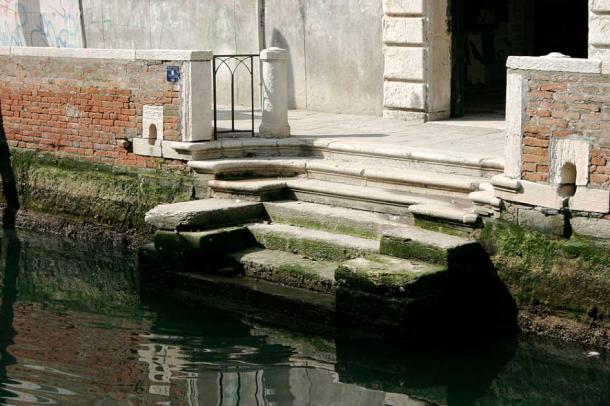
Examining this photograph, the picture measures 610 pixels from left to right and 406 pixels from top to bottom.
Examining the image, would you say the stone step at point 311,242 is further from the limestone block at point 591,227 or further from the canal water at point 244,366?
the limestone block at point 591,227

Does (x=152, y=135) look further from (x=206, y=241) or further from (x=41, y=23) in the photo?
(x=41, y=23)

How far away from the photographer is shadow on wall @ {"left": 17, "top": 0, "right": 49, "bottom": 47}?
16.2 m

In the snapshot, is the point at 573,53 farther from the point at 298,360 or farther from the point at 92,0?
the point at 298,360

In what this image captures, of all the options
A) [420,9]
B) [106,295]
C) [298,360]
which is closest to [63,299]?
[106,295]

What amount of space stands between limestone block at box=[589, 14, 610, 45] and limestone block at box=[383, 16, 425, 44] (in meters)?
2.05

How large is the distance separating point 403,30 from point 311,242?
3804mm

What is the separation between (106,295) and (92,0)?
6515 mm

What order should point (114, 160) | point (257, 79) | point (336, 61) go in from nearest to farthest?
1. point (114, 160)
2. point (336, 61)
3. point (257, 79)

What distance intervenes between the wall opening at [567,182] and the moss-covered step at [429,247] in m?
0.74

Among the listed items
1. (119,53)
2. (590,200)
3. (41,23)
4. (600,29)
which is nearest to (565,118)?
(590,200)

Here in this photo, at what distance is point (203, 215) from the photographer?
9.89m

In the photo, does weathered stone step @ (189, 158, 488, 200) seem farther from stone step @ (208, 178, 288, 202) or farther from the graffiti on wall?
the graffiti on wall

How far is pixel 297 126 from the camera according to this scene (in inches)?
480

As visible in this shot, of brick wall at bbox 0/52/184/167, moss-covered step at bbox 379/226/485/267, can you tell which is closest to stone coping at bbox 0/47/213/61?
brick wall at bbox 0/52/184/167
